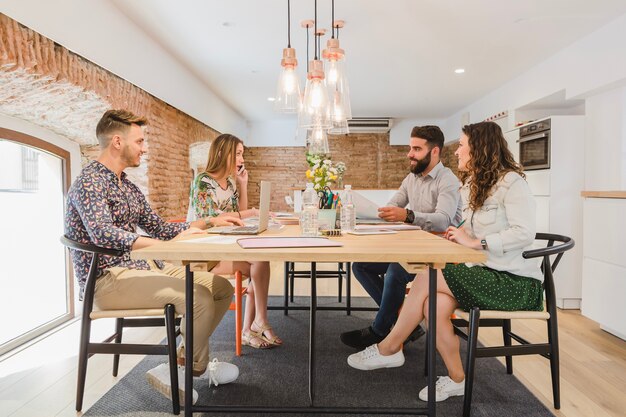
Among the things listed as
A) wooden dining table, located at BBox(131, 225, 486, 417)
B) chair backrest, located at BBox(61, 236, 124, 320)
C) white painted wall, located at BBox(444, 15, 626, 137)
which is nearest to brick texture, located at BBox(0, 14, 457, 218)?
chair backrest, located at BBox(61, 236, 124, 320)

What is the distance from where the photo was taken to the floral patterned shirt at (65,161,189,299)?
5.57 ft

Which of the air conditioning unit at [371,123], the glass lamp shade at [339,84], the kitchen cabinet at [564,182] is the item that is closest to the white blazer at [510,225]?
the glass lamp shade at [339,84]

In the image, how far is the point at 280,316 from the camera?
3.26 meters

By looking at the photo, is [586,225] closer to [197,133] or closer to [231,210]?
[231,210]

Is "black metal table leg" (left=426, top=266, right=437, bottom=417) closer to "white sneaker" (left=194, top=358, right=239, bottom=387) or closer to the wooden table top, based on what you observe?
the wooden table top

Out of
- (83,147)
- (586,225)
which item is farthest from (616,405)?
(83,147)

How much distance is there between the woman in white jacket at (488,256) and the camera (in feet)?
5.63

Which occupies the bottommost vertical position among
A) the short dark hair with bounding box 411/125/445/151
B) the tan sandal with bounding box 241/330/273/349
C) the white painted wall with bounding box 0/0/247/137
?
the tan sandal with bounding box 241/330/273/349

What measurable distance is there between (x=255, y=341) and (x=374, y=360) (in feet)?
2.60

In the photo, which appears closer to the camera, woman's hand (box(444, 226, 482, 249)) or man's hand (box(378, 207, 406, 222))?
woman's hand (box(444, 226, 482, 249))

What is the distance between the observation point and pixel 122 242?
1697mm

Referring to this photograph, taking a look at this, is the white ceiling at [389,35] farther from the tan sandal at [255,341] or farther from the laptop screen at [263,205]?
the tan sandal at [255,341]

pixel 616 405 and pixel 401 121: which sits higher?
pixel 401 121

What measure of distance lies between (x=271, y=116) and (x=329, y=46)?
6324mm
